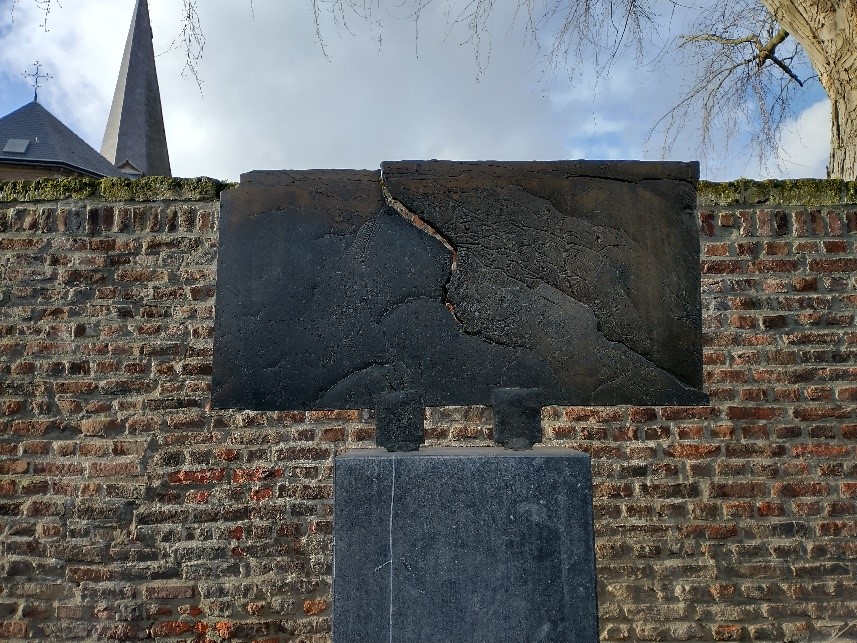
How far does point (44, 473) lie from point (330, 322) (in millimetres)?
1815

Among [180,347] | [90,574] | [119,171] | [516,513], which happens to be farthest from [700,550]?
[119,171]

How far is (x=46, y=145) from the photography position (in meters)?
25.8

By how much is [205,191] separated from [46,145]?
28288 millimetres

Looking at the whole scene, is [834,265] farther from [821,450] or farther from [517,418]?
[517,418]

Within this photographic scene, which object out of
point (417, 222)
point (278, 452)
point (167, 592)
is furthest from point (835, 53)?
point (167, 592)

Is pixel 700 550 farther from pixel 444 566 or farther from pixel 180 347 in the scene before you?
pixel 180 347

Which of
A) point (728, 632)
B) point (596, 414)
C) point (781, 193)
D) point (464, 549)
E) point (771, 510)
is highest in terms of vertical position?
point (781, 193)

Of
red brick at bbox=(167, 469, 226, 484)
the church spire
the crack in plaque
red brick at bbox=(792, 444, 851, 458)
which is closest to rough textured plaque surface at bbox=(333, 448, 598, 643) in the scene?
the crack in plaque

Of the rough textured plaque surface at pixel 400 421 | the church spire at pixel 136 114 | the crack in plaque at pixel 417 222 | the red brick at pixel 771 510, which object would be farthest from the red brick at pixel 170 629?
the church spire at pixel 136 114

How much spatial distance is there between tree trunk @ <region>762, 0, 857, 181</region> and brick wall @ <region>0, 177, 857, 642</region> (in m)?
1.61

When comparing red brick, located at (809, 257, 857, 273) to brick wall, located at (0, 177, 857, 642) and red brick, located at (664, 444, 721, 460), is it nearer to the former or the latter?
brick wall, located at (0, 177, 857, 642)

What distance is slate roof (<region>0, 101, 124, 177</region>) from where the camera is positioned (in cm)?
2498

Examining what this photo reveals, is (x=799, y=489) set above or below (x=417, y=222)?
below

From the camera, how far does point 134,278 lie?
9.00 ft
